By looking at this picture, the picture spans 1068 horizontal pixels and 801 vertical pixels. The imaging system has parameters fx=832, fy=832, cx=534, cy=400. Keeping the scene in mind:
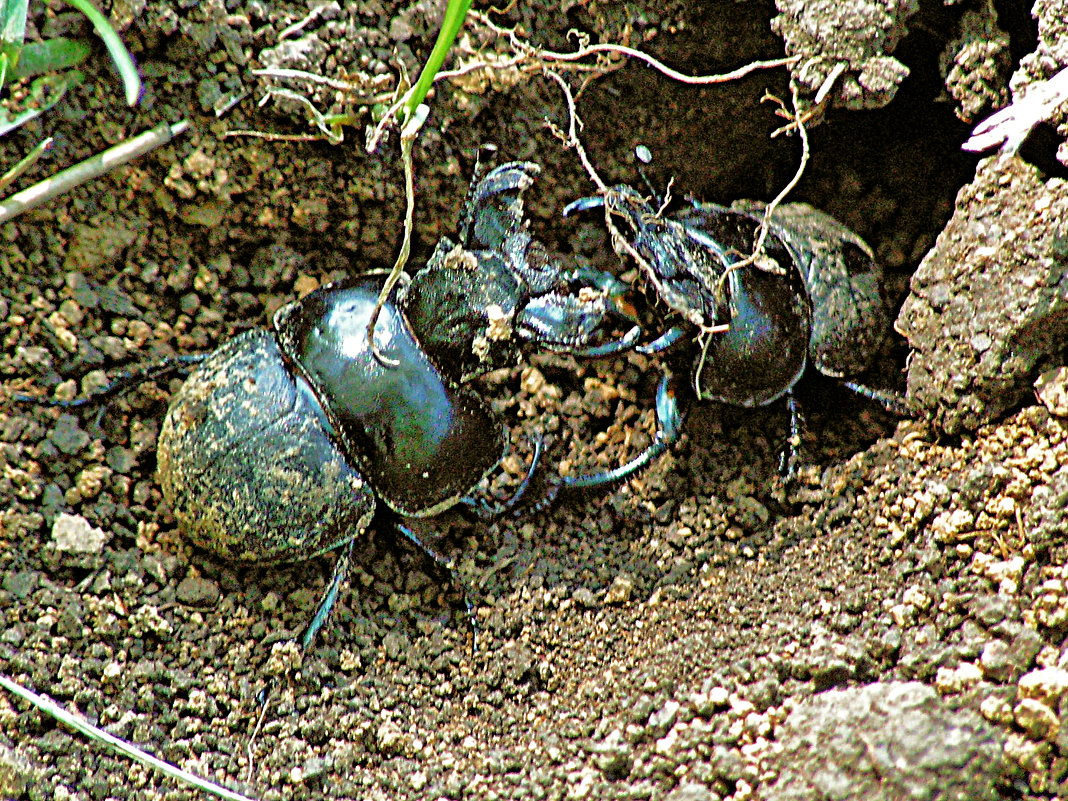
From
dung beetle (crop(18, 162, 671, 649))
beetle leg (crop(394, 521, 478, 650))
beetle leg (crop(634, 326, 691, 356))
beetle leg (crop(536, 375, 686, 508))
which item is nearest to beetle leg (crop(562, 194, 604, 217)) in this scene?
dung beetle (crop(18, 162, 671, 649))

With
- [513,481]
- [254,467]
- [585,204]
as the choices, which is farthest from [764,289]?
[254,467]

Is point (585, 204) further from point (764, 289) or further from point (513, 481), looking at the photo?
→ point (513, 481)

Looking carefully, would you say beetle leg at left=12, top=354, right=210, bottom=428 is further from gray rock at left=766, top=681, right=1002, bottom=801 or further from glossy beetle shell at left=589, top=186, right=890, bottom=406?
gray rock at left=766, top=681, right=1002, bottom=801

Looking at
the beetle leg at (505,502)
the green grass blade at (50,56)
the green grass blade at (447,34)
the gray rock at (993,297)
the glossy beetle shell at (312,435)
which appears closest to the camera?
the green grass blade at (447,34)

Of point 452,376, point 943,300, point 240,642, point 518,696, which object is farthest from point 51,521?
point 943,300

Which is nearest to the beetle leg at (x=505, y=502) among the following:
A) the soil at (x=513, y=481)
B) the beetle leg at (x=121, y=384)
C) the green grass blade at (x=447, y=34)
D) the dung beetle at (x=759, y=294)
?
the soil at (x=513, y=481)

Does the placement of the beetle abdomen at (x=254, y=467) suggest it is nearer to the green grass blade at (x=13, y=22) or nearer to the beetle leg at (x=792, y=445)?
the green grass blade at (x=13, y=22)
